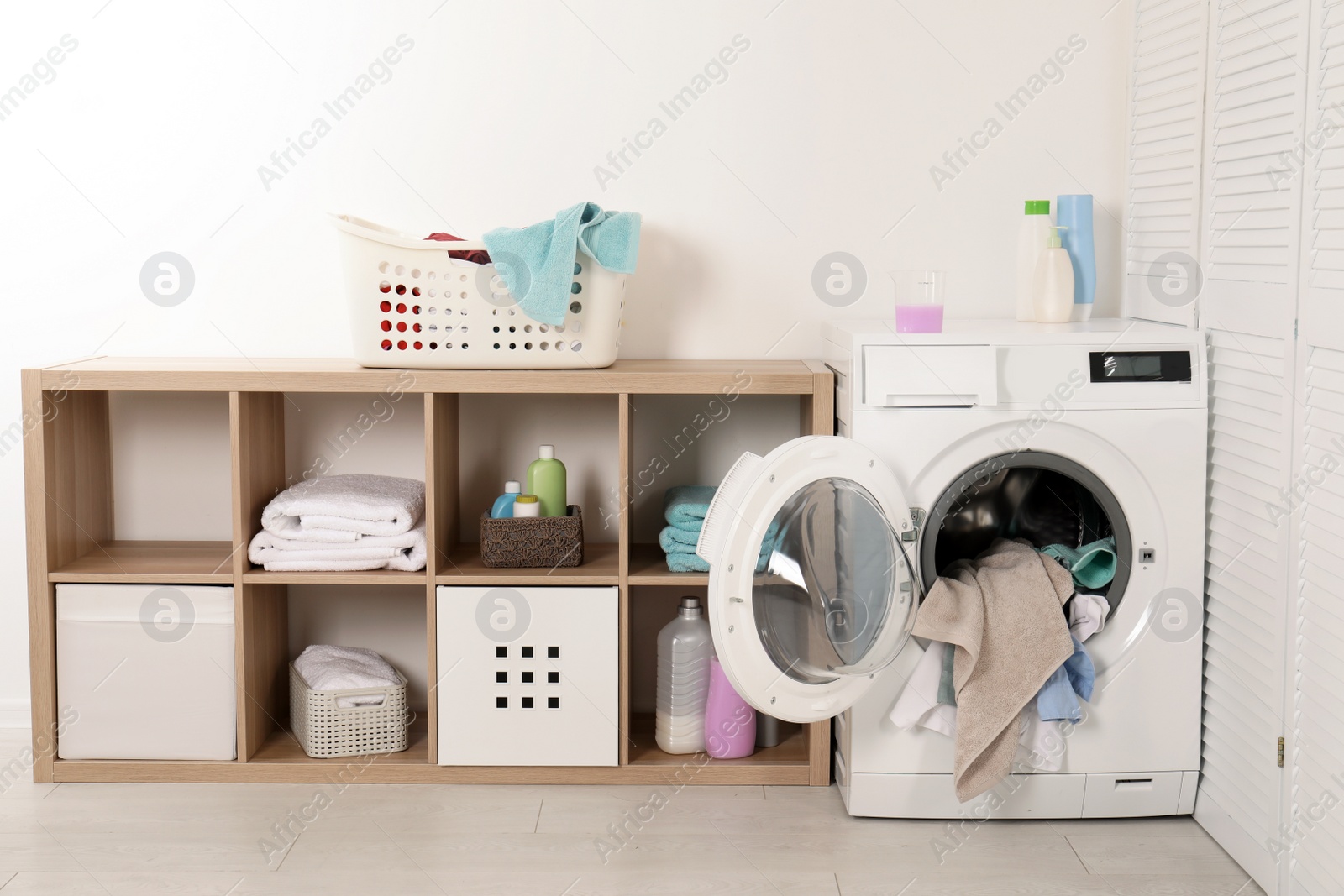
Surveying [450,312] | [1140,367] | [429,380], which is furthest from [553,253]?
[1140,367]

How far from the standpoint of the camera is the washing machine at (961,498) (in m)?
1.90

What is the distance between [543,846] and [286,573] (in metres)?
0.77

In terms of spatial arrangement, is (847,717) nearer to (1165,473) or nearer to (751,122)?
(1165,473)

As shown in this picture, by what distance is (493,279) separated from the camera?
2.20 m

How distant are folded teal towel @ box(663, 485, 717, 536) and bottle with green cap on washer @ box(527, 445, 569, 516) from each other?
0.76 feet

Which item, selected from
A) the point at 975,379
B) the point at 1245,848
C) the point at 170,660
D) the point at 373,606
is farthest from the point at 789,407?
the point at 170,660

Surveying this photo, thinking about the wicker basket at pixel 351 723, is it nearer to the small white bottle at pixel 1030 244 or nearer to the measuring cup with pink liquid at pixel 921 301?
the measuring cup with pink liquid at pixel 921 301

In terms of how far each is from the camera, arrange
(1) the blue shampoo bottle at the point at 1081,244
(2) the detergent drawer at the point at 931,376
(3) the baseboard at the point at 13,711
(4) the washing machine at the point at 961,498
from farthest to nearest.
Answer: (3) the baseboard at the point at 13,711, (1) the blue shampoo bottle at the point at 1081,244, (2) the detergent drawer at the point at 931,376, (4) the washing machine at the point at 961,498

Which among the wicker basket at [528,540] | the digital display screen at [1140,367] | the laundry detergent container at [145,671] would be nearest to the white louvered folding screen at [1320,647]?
the digital display screen at [1140,367]

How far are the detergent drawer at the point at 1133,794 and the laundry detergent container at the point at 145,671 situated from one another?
1.73m

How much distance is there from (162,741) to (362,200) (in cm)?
124

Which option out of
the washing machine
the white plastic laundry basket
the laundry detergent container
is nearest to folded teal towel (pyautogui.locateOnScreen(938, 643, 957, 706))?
the washing machine

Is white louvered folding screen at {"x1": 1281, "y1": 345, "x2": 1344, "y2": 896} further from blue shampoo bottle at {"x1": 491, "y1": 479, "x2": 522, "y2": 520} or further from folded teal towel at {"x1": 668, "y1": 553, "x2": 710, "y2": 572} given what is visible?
blue shampoo bottle at {"x1": 491, "y1": 479, "x2": 522, "y2": 520}

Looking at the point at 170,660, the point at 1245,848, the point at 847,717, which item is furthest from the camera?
the point at 170,660
